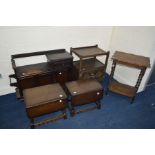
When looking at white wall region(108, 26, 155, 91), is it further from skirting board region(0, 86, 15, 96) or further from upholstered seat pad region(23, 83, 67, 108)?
skirting board region(0, 86, 15, 96)

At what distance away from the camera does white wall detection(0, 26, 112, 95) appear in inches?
115

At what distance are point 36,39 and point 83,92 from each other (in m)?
1.40

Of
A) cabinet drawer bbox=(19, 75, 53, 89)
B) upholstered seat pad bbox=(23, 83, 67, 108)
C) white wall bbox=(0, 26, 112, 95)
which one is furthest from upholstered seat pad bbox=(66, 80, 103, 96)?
white wall bbox=(0, 26, 112, 95)

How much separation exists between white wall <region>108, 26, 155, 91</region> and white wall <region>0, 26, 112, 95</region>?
40cm

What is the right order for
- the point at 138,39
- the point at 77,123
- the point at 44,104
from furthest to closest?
the point at 138,39, the point at 77,123, the point at 44,104

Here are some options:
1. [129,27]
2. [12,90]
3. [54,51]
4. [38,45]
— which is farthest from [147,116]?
[12,90]

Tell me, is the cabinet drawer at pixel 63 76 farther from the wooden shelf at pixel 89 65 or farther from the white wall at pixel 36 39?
the white wall at pixel 36 39

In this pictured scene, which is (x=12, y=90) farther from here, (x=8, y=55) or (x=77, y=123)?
(x=77, y=123)

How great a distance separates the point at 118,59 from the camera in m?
3.05

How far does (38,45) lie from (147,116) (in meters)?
2.56

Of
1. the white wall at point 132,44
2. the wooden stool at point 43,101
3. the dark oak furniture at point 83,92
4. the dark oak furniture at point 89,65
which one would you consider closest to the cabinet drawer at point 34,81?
the wooden stool at point 43,101

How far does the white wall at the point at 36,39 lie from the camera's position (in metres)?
2.91

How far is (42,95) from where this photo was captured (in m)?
2.60

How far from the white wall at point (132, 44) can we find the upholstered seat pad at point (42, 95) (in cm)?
181
